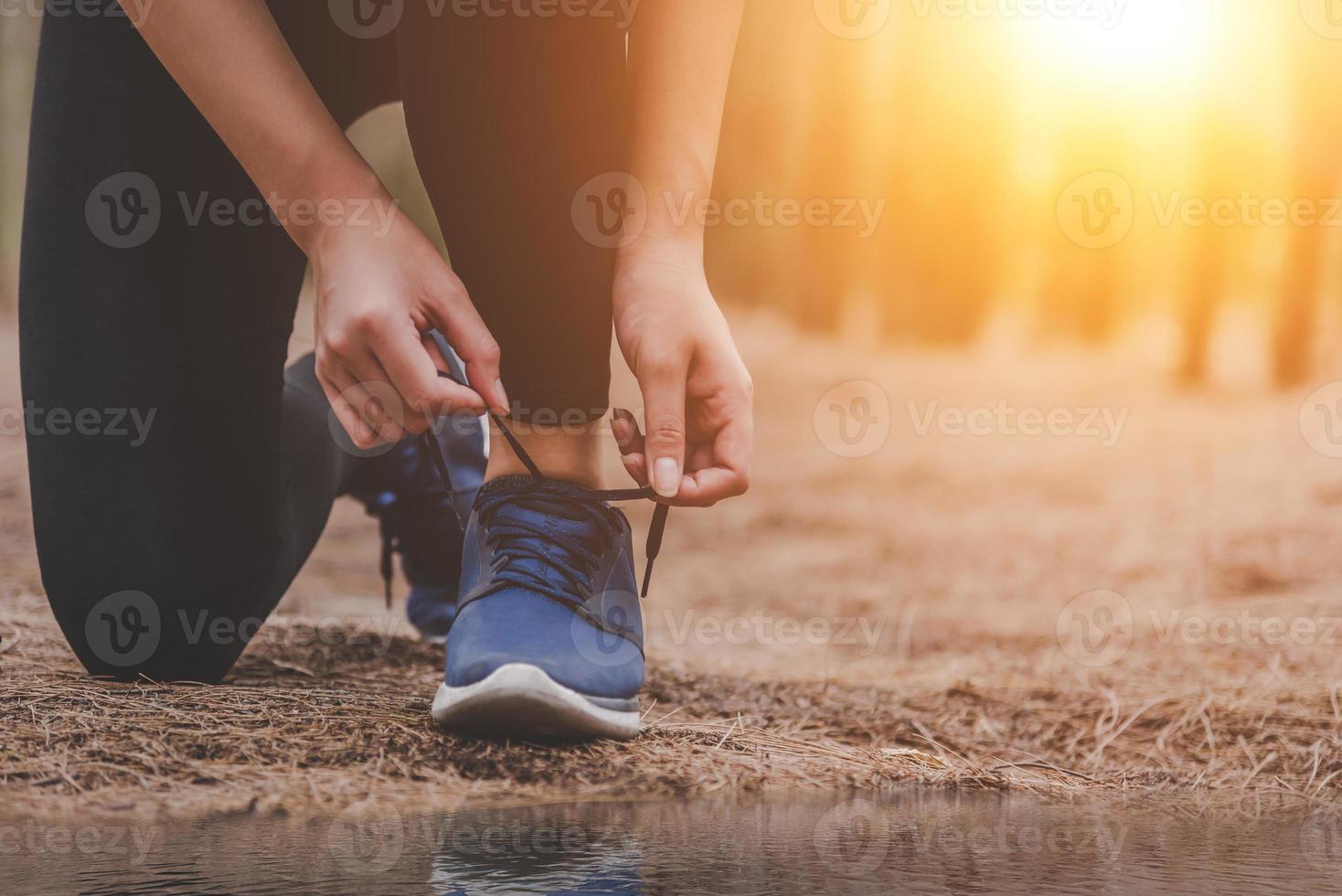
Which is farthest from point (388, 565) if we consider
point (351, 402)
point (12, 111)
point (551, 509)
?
point (12, 111)

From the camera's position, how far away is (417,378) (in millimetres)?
865

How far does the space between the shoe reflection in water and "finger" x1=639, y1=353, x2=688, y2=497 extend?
28 centimetres

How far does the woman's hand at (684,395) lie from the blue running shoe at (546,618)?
1.9 inches

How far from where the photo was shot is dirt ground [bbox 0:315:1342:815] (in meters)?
0.91

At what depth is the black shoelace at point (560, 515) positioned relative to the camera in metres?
1.04

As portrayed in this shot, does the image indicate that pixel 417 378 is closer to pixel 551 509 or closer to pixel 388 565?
pixel 551 509

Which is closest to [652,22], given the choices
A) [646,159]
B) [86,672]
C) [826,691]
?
[646,159]

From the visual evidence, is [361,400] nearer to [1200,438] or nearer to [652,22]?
[652,22]

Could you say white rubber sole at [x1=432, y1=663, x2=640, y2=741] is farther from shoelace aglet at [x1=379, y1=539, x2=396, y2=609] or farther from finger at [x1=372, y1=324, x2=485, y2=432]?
shoelace aglet at [x1=379, y1=539, x2=396, y2=609]

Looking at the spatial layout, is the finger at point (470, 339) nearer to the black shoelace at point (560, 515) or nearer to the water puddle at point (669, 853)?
the black shoelace at point (560, 515)

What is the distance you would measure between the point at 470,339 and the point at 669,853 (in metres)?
0.44

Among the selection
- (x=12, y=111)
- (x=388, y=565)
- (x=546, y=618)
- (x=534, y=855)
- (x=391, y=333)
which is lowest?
(x=534, y=855)

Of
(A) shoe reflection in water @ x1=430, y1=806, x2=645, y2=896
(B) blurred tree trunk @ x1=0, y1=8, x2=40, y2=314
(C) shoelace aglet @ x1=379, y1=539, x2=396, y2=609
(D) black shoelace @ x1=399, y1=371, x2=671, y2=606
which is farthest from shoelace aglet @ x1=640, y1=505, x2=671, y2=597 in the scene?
(B) blurred tree trunk @ x1=0, y1=8, x2=40, y2=314

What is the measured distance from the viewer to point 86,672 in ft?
4.17
